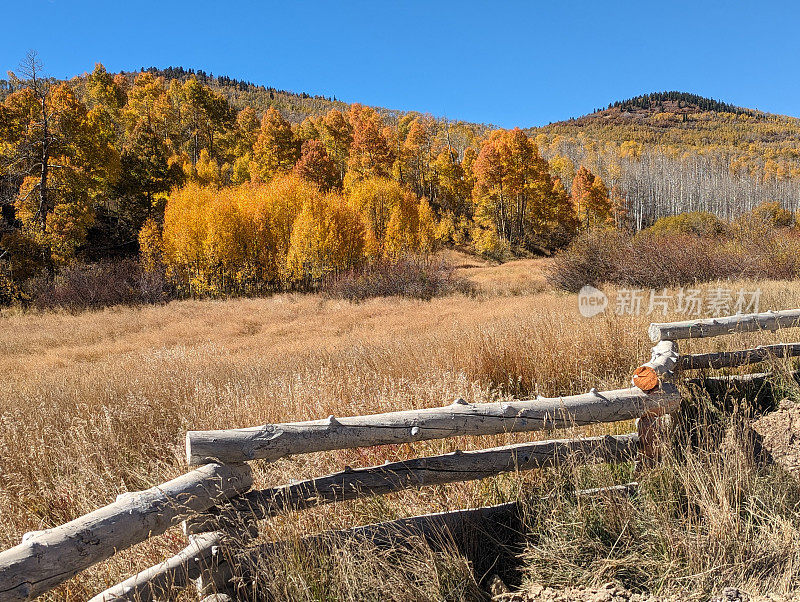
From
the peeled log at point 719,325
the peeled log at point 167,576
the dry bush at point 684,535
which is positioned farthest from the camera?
the peeled log at point 719,325

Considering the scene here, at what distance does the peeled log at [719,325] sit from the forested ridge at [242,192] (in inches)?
930

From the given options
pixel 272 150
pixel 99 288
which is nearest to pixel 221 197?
pixel 99 288

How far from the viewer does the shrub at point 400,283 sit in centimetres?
2328

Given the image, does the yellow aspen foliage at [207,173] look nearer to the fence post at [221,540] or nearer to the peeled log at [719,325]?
the peeled log at [719,325]

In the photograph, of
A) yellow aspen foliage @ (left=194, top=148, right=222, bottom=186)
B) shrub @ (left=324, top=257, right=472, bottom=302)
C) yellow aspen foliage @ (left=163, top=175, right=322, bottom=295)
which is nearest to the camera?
shrub @ (left=324, top=257, right=472, bottom=302)

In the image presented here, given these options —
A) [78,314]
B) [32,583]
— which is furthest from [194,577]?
[78,314]

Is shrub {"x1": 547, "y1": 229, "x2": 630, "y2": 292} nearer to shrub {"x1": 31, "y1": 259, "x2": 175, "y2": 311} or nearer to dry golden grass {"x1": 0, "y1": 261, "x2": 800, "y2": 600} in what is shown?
dry golden grass {"x1": 0, "y1": 261, "x2": 800, "y2": 600}

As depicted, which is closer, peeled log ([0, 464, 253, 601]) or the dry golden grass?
peeled log ([0, 464, 253, 601])

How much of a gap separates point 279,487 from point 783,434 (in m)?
4.16

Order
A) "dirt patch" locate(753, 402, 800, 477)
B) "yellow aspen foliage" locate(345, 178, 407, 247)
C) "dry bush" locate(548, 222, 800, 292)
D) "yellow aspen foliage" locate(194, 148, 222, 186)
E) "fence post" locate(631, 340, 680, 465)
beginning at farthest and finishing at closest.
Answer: "yellow aspen foliage" locate(194, 148, 222, 186), "yellow aspen foliage" locate(345, 178, 407, 247), "dry bush" locate(548, 222, 800, 292), "dirt patch" locate(753, 402, 800, 477), "fence post" locate(631, 340, 680, 465)

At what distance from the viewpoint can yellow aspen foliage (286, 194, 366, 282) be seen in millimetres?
27062

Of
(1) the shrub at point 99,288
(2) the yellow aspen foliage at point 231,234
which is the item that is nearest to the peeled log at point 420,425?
(1) the shrub at point 99,288

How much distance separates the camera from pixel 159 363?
9.12 meters

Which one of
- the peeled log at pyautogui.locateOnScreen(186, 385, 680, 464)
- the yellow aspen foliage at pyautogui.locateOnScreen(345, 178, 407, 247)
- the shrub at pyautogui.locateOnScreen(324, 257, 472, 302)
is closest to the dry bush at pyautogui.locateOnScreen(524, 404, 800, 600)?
the peeled log at pyautogui.locateOnScreen(186, 385, 680, 464)
